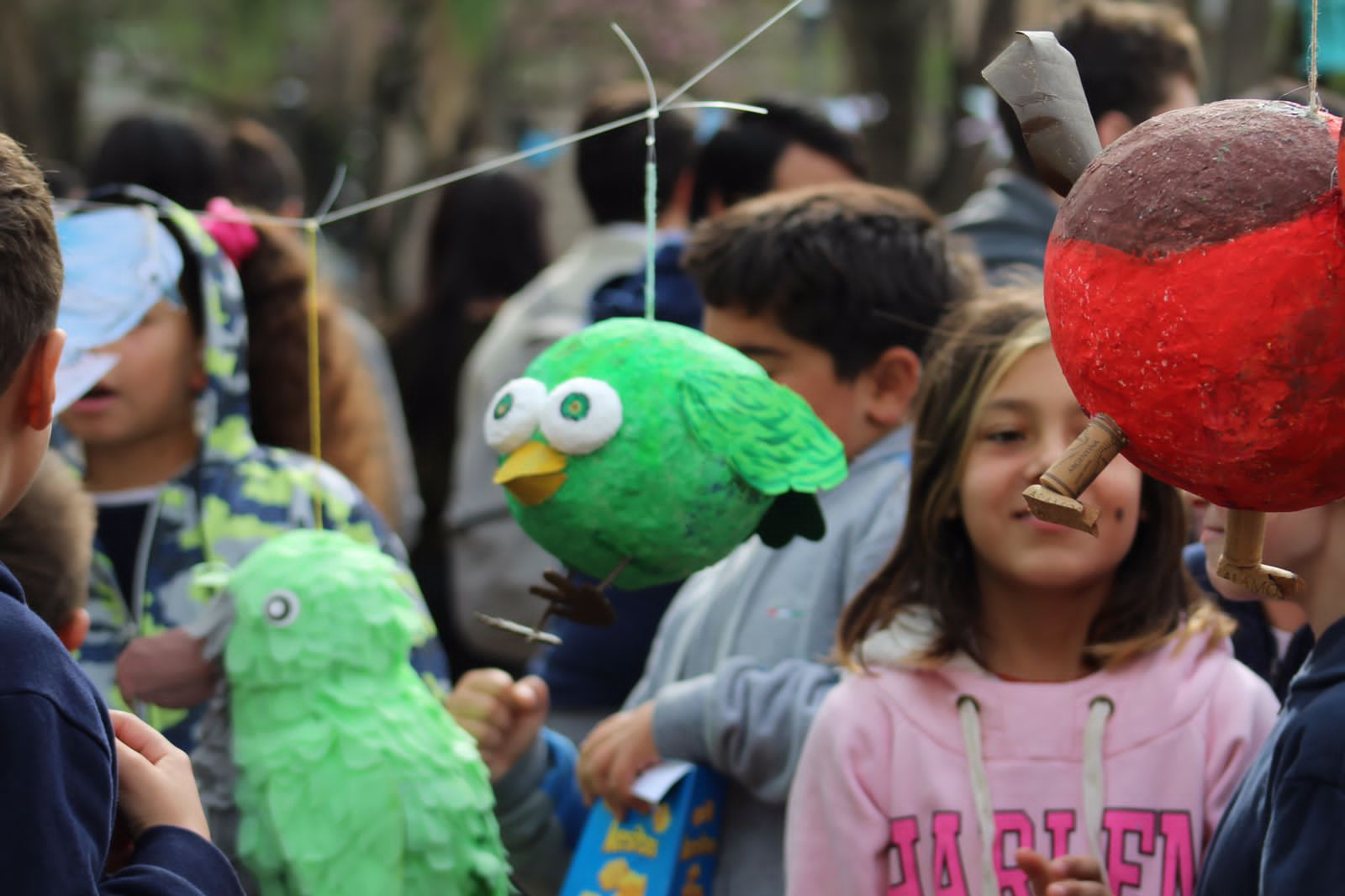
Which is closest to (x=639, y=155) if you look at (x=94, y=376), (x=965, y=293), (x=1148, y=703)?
(x=965, y=293)

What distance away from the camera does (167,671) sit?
1.90m

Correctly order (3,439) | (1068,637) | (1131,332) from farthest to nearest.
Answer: (1068,637), (3,439), (1131,332)

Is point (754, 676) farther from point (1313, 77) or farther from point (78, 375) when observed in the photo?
point (1313, 77)

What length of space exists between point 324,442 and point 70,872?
5.63ft

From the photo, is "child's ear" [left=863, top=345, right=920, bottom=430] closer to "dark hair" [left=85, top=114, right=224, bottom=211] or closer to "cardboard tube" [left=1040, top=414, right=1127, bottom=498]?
"cardboard tube" [left=1040, top=414, right=1127, bottom=498]

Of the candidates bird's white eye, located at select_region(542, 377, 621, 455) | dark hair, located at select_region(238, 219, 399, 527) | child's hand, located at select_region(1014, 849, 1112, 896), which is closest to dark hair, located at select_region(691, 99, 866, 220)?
dark hair, located at select_region(238, 219, 399, 527)

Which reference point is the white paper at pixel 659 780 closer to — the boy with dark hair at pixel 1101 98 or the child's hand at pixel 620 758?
the child's hand at pixel 620 758

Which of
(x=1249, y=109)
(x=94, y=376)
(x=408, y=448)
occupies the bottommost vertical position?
(x=408, y=448)

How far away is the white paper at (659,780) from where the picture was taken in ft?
6.60

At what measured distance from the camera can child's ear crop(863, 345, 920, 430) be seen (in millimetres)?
2227

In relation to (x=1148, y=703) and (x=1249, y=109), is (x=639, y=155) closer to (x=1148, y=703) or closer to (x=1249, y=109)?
(x=1148, y=703)

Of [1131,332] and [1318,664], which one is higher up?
[1131,332]

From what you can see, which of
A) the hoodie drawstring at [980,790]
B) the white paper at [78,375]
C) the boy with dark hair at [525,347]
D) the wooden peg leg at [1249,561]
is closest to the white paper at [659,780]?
the hoodie drawstring at [980,790]

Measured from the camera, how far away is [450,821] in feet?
5.89
